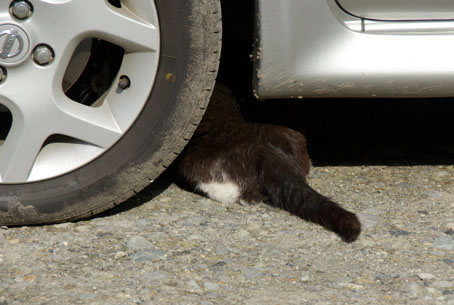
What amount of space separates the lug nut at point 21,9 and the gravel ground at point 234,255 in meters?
0.95

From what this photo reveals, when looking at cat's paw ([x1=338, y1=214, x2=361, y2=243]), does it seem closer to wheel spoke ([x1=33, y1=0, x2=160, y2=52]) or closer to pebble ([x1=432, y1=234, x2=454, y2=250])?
pebble ([x1=432, y1=234, x2=454, y2=250])

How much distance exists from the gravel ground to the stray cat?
0.28ft

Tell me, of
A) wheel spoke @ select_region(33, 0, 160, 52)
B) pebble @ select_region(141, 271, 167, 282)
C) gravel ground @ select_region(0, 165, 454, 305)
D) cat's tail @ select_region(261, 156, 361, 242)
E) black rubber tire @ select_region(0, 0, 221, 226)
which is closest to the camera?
gravel ground @ select_region(0, 165, 454, 305)

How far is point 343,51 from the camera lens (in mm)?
3229

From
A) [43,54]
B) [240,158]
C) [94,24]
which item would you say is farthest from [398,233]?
[43,54]

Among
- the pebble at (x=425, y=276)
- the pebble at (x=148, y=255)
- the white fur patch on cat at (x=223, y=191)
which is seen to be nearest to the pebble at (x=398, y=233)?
the pebble at (x=425, y=276)

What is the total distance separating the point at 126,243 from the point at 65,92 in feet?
2.67

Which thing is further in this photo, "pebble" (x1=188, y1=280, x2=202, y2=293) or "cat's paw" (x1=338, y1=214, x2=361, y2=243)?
"cat's paw" (x1=338, y1=214, x2=361, y2=243)

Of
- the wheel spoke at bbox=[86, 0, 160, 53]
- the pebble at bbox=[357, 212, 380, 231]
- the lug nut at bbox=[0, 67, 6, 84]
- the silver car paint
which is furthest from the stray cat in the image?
the lug nut at bbox=[0, 67, 6, 84]

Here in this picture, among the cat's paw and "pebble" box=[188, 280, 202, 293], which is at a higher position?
"pebble" box=[188, 280, 202, 293]

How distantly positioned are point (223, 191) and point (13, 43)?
1.26 metres

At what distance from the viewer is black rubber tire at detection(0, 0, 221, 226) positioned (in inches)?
128

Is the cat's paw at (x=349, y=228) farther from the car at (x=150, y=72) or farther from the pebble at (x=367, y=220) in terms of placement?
the car at (x=150, y=72)

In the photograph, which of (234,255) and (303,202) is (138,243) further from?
(303,202)
